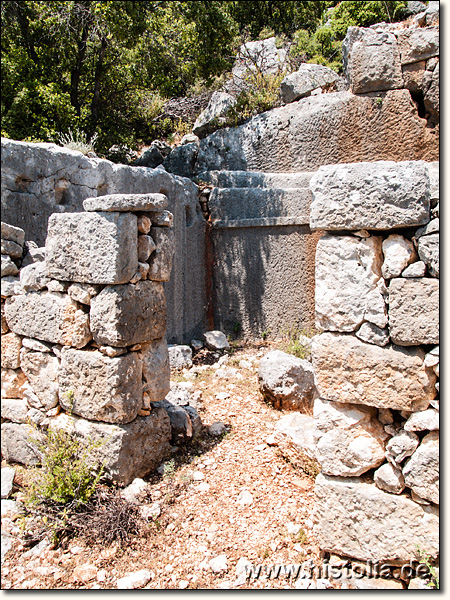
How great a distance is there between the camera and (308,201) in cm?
672

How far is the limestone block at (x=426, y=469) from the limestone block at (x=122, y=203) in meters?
2.29

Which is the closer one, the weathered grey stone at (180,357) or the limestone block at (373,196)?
the limestone block at (373,196)

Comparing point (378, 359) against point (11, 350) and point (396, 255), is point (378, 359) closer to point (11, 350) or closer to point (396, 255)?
point (396, 255)

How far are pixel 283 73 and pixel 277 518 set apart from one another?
8489 mm

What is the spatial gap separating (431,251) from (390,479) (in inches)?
46.8

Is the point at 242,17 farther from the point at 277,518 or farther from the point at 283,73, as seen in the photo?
the point at 277,518

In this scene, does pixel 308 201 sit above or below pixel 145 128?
below

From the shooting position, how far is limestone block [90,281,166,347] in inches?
127

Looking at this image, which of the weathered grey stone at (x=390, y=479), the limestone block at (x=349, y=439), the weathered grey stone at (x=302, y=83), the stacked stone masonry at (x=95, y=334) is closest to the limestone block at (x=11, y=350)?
the stacked stone masonry at (x=95, y=334)

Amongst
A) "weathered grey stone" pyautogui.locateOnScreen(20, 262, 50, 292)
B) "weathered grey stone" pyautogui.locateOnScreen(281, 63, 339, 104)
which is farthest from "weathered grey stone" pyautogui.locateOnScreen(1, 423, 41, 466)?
"weathered grey stone" pyautogui.locateOnScreen(281, 63, 339, 104)

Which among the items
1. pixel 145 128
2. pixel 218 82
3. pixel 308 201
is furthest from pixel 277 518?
pixel 218 82

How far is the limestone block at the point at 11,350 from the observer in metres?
3.75

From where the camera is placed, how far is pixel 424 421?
2.30m

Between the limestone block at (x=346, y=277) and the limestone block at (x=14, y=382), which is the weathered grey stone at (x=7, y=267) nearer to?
the limestone block at (x=14, y=382)
